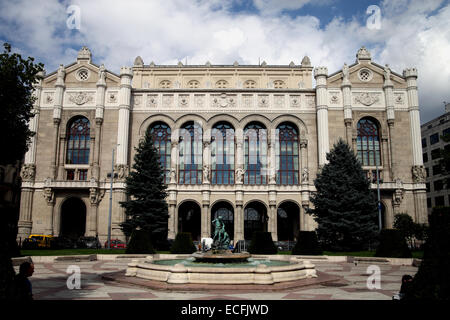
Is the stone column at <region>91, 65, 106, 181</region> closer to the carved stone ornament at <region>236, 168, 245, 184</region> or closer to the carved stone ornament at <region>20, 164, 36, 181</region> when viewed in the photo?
the carved stone ornament at <region>20, 164, 36, 181</region>

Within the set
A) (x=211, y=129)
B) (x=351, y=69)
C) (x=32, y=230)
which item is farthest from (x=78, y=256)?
(x=351, y=69)

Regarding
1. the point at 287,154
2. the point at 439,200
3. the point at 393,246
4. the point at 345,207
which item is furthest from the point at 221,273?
the point at 439,200

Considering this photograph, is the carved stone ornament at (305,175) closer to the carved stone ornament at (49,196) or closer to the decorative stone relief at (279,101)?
the decorative stone relief at (279,101)

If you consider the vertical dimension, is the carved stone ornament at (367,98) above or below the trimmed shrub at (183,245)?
above

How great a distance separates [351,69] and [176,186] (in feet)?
89.8

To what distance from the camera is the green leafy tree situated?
1632 centimetres

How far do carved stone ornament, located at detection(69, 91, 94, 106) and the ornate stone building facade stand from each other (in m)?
0.13

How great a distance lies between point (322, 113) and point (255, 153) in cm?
973

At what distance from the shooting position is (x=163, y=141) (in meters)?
46.8

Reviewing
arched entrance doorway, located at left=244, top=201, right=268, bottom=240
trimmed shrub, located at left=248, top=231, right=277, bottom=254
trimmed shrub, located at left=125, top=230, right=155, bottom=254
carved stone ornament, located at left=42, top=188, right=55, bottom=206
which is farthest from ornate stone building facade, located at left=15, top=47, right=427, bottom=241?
trimmed shrub, located at left=125, top=230, right=155, bottom=254

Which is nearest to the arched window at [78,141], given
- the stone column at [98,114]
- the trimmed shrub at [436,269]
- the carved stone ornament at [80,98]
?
the stone column at [98,114]

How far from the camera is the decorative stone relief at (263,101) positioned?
46250 millimetres

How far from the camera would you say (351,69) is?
→ 47156mm

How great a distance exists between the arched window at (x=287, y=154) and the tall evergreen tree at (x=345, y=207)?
9570 millimetres
